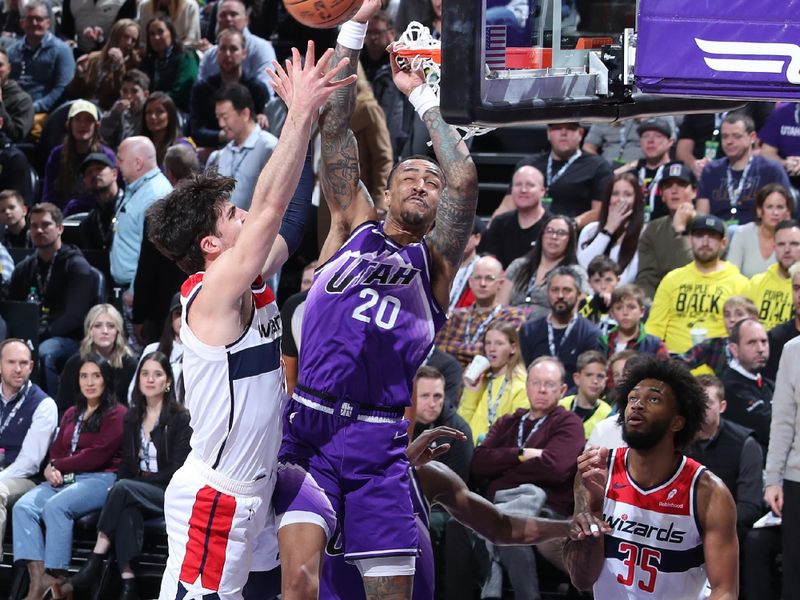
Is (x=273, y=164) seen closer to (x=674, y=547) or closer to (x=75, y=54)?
(x=674, y=547)

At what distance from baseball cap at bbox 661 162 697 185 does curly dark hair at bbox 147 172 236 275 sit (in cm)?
555

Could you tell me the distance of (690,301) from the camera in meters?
8.96

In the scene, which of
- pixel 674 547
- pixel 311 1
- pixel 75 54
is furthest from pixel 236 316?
pixel 75 54

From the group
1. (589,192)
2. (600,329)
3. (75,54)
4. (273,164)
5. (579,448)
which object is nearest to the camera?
(273,164)

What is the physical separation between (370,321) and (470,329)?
3.90 m

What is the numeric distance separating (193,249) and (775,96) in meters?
2.32

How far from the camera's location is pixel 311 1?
5598 millimetres

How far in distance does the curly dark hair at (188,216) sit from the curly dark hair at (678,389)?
6.63ft

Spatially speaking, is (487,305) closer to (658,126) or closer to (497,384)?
(497,384)

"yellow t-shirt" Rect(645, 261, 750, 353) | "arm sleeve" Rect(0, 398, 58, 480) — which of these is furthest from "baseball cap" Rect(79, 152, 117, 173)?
"yellow t-shirt" Rect(645, 261, 750, 353)

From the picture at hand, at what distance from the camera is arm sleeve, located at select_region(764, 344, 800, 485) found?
7371mm

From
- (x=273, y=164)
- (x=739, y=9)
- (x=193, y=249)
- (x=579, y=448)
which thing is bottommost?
(x=579, y=448)

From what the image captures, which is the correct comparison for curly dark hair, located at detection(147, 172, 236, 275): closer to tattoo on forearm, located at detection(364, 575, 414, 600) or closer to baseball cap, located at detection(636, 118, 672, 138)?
tattoo on forearm, located at detection(364, 575, 414, 600)

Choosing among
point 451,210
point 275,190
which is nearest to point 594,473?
point 451,210
